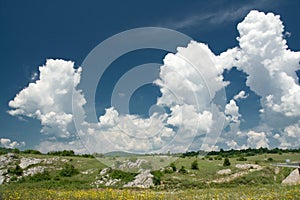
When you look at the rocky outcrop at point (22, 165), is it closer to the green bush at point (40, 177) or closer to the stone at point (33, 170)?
the stone at point (33, 170)

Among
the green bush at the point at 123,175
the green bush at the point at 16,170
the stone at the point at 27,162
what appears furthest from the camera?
the stone at the point at 27,162

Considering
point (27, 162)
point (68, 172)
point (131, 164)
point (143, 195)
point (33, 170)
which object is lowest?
point (143, 195)

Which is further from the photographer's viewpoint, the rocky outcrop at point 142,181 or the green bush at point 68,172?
the green bush at point 68,172

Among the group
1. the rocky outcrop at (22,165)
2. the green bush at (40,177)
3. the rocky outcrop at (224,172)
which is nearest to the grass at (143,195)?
the rocky outcrop at (224,172)

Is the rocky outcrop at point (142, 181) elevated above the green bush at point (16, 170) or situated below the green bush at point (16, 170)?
below

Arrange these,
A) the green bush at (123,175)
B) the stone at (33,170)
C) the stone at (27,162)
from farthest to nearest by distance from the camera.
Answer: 1. the stone at (27,162)
2. the stone at (33,170)
3. the green bush at (123,175)

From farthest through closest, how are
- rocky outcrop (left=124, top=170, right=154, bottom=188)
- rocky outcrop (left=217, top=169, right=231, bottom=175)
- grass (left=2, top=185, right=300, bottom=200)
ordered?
1. rocky outcrop (left=217, top=169, right=231, bottom=175)
2. rocky outcrop (left=124, top=170, right=154, bottom=188)
3. grass (left=2, top=185, right=300, bottom=200)

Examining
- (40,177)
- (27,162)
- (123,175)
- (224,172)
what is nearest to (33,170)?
(27,162)

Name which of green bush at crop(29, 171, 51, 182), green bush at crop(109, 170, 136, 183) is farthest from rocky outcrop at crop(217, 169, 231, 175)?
green bush at crop(29, 171, 51, 182)

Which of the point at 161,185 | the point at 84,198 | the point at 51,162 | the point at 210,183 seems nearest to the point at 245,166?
the point at 210,183

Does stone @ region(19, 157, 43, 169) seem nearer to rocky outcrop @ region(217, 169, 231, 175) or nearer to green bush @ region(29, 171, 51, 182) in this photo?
green bush @ region(29, 171, 51, 182)

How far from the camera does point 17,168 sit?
51750mm

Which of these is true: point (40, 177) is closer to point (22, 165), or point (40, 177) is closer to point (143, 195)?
point (22, 165)

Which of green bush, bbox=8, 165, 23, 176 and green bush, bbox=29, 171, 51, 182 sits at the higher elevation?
green bush, bbox=8, 165, 23, 176
